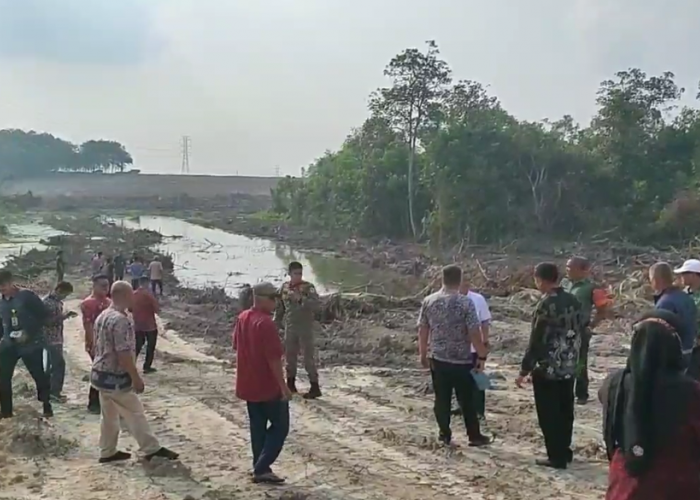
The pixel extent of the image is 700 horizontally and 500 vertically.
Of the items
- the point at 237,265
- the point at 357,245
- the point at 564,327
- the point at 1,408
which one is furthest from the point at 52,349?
the point at 357,245

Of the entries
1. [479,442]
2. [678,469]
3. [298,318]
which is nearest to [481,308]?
[479,442]

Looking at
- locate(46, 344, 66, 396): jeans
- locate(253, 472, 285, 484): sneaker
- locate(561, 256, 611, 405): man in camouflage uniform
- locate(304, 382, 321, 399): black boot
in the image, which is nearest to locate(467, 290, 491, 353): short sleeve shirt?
locate(561, 256, 611, 405): man in camouflage uniform

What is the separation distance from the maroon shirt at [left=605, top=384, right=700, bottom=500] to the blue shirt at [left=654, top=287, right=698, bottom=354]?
2.94 metres

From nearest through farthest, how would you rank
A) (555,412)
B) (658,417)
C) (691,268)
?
(658,417), (555,412), (691,268)

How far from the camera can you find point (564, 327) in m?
6.80

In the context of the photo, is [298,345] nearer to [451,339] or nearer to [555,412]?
[451,339]

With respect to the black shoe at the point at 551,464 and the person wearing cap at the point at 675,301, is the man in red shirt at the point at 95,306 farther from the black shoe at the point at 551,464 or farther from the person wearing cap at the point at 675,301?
the person wearing cap at the point at 675,301

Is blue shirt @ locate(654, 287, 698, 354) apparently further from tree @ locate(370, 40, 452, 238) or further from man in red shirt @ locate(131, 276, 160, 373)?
tree @ locate(370, 40, 452, 238)

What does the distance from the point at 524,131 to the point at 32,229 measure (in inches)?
1575

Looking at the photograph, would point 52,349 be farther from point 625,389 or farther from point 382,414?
point 625,389

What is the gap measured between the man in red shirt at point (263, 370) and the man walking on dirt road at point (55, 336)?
11.7ft

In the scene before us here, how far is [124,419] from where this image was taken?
24.2ft

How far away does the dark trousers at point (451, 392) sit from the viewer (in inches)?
291

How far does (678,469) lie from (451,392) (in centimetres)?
405
